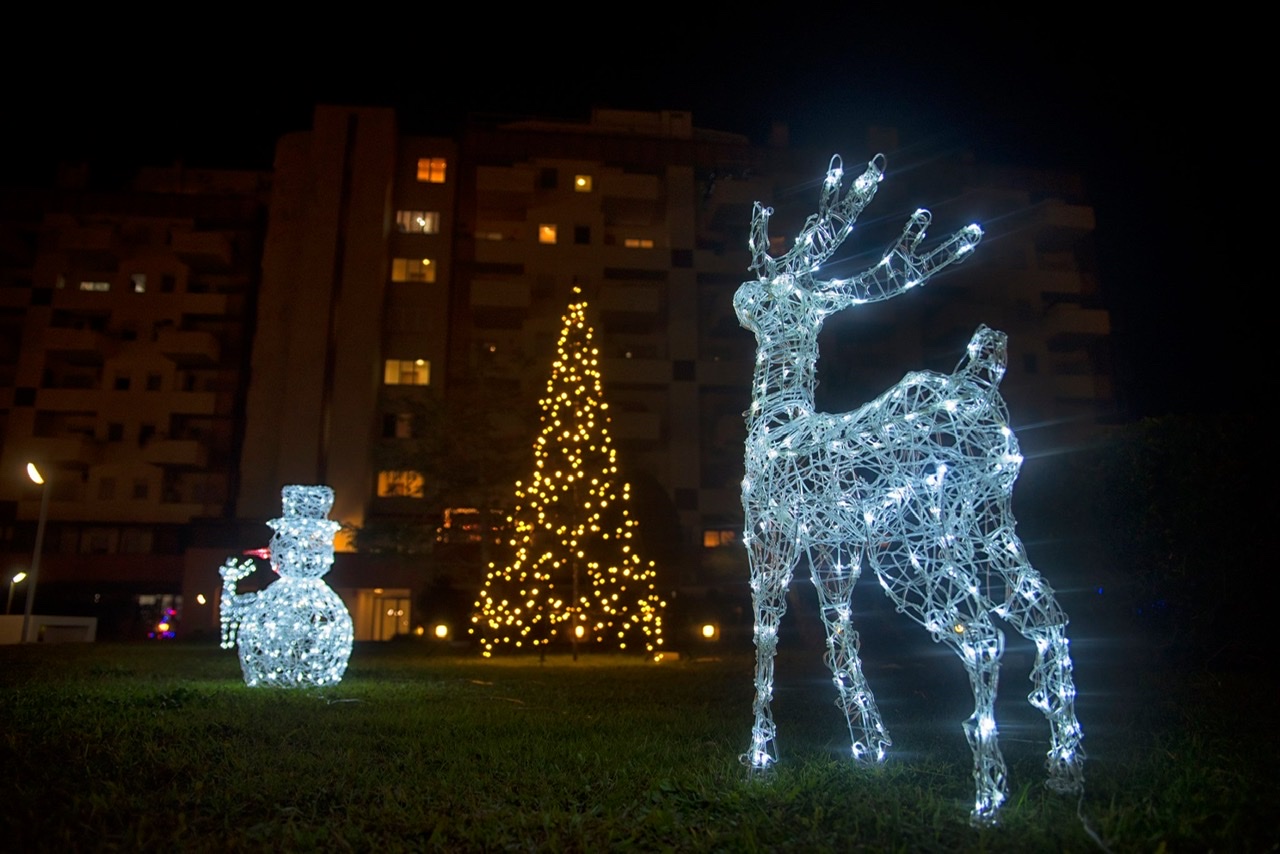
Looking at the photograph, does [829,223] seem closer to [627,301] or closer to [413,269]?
[627,301]

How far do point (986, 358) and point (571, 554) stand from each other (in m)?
13.8

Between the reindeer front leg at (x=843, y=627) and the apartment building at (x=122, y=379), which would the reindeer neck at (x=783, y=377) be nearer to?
the reindeer front leg at (x=843, y=627)

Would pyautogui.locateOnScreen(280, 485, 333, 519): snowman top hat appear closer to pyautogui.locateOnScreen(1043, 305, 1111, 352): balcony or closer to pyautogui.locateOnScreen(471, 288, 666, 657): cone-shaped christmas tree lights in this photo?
pyautogui.locateOnScreen(471, 288, 666, 657): cone-shaped christmas tree lights

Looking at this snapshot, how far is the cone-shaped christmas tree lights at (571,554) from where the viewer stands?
17953 mm

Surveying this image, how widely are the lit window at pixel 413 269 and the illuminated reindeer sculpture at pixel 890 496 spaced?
27352mm

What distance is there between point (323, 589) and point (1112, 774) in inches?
346

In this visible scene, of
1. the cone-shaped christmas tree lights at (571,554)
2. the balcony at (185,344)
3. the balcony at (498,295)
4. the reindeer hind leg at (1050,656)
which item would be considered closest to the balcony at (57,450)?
the balcony at (185,344)

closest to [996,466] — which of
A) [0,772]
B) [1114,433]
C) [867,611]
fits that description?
[0,772]

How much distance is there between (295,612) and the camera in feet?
35.3

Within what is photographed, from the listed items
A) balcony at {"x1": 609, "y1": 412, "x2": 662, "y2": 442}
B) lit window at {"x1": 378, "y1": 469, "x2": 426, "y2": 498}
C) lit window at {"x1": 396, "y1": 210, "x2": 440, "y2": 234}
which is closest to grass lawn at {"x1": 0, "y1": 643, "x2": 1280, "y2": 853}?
lit window at {"x1": 378, "y1": 469, "x2": 426, "y2": 498}

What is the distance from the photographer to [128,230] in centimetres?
3438

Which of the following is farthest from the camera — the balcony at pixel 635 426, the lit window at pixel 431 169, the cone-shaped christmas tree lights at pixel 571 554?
the lit window at pixel 431 169

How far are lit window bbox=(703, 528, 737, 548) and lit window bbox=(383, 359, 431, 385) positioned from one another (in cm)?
1112

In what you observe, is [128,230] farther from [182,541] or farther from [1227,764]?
[1227,764]
